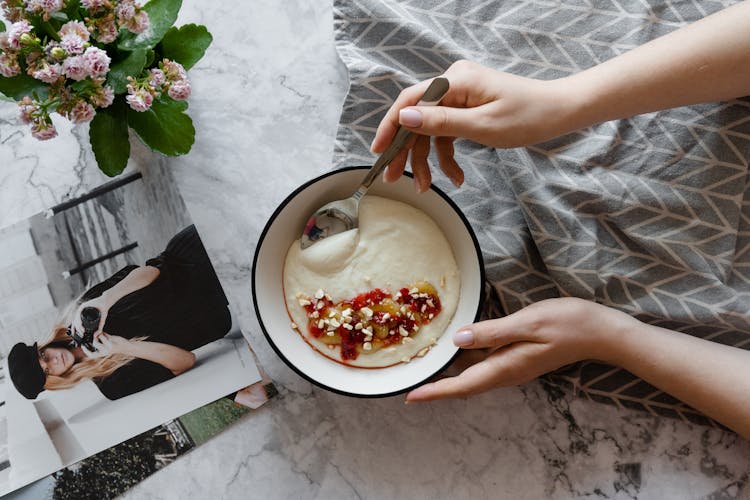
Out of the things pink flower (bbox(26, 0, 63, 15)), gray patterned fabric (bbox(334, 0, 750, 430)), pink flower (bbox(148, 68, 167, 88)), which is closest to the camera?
pink flower (bbox(26, 0, 63, 15))

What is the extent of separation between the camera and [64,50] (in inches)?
26.7

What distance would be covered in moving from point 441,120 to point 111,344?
21.7 inches

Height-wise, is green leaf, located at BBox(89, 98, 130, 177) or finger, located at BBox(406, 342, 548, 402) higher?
green leaf, located at BBox(89, 98, 130, 177)

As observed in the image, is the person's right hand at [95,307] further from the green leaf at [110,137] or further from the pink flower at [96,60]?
the pink flower at [96,60]

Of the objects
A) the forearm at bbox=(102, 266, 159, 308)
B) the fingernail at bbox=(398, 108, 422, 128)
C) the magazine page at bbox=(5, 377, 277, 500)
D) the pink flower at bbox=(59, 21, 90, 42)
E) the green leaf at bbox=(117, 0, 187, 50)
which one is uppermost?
the pink flower at bbox=(59, 21, 90, 42)

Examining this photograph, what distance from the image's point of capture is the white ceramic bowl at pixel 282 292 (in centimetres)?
83

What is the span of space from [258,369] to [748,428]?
66cm

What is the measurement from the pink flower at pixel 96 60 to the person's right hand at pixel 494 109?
12.4 inches

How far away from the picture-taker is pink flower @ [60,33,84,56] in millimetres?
675

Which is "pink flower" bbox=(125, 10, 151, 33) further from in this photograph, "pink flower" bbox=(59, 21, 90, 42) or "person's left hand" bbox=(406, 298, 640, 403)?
"person's left hand" bbox=(406, 298, 640, 403)

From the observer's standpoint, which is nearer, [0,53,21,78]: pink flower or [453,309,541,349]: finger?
[0,53,21,78]: pink flower

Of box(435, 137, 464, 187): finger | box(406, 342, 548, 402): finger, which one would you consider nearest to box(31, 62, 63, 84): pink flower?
box(435, 137, 464, 187): finger

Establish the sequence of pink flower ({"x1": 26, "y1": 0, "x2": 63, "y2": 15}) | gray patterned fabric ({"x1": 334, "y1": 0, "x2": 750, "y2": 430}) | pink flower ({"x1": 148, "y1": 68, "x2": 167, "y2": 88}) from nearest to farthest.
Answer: pink flower ({"x1": 26, "y1": 0, "x2": 63, "y2": 15})
pink flower ({"x1": 148, "y1": 68, "x2": 167, "y2": 88})
gray patterned fabric ({"x1": 334, "y1": 0, "x2": 750, "y2": 430})

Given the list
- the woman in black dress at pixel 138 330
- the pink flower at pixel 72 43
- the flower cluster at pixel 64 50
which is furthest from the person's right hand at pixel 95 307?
the pink flower at pixel 72 43
